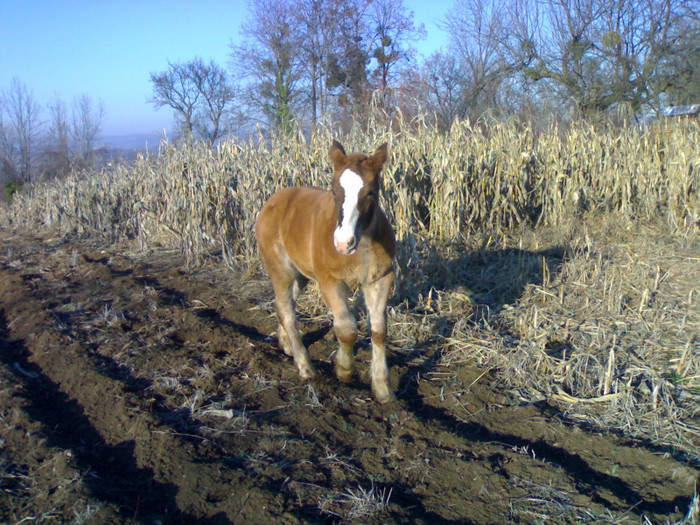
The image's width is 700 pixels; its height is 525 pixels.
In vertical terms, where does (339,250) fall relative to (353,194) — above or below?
below

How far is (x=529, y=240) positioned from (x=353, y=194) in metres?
5.67

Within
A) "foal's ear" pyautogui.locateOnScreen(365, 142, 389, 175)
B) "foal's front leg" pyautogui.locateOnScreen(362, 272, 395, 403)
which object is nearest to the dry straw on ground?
"foal's front leg" pyautogui.locateOnScreen(362, 272, 395, 403)

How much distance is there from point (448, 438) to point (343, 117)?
34.0 ft

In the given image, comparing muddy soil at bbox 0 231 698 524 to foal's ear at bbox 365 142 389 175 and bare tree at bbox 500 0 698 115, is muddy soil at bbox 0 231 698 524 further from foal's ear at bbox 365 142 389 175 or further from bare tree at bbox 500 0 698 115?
bare tree at bbox 500 0 698 115

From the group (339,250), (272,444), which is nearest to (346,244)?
(339,250)

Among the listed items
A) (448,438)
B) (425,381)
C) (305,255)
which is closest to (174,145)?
(305,255)

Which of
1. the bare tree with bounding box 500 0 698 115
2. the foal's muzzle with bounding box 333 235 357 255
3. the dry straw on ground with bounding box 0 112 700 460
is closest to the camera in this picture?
the foal's muzzle with bounding box 333 235 357 255

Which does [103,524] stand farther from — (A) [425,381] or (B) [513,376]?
(B) [513,376]

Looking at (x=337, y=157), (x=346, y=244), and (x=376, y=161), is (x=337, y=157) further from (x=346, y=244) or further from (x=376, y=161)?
(x=346, y=244)

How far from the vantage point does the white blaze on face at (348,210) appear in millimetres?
3623

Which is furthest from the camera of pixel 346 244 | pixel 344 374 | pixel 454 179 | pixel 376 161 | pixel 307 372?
pixel 454 179

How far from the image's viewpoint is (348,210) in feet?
12.0

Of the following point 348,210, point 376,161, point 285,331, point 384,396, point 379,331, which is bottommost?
point 384,396

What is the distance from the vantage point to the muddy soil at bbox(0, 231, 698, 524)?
9.86 ft
